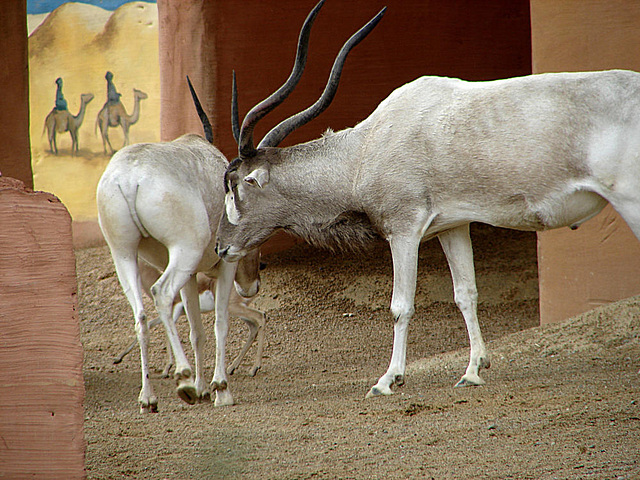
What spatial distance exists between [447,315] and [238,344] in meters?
2.23

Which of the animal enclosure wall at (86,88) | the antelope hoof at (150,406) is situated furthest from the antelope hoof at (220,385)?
the animal enclosure wall at (86,88)

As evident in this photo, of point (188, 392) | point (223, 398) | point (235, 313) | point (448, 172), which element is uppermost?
point (448, 172)

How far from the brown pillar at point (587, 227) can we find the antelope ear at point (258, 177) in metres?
A: 2.75

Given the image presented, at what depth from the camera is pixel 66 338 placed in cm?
273

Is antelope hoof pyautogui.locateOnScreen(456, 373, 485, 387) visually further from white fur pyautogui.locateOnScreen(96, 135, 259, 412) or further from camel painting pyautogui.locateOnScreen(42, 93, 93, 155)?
camel painting pyautogui.locateOnScreen(42, 93, 93, 155)

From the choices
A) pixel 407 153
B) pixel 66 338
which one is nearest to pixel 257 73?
pixel 407 153

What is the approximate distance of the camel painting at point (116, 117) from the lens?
11070 mm

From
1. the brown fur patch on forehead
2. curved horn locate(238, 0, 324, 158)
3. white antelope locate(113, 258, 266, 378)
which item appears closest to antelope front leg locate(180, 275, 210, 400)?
Answer: white antelope locate(113, 258, 266, 378)

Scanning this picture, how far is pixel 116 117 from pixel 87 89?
616 millimetres

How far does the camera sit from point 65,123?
11.3 meters

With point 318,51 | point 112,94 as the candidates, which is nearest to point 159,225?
point 318,51

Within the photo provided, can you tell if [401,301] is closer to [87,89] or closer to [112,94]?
[112,94]

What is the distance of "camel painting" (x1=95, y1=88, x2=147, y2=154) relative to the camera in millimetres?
11070

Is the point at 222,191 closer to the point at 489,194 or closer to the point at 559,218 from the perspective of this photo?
the point at 489,194
